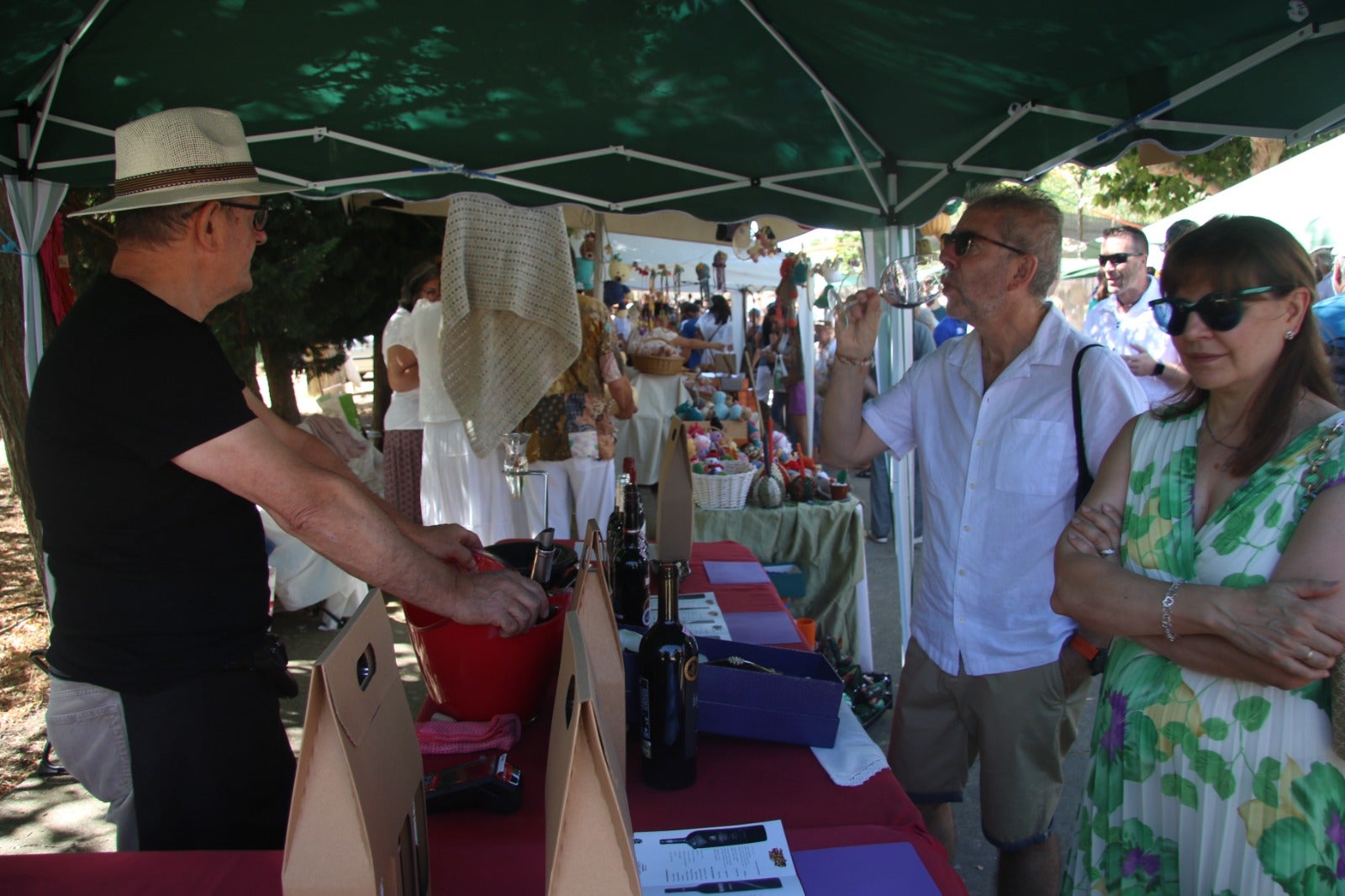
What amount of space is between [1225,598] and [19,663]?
5.44 metres

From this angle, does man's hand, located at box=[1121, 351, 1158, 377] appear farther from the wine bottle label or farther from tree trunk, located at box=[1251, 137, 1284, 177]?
tree trunk, located at box=[1251, 137, 1284, 177]

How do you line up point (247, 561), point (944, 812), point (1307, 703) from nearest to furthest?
point (1307, 703) → point (247, 561) → point (944, 812)

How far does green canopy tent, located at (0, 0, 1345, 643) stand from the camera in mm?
2262

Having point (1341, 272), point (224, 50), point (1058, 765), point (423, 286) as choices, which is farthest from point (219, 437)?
point (1341, 272)

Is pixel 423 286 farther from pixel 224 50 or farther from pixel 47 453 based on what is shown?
pixel 47 453

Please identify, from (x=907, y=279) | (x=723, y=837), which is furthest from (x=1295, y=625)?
(x=907, y=279)

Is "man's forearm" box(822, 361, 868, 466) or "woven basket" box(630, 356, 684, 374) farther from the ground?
"woven basket" box(630, 356, 684, 374)

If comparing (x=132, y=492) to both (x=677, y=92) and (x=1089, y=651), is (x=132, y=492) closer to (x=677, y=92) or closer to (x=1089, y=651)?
(x=1089, y=651)

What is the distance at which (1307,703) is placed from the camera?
1327 mm

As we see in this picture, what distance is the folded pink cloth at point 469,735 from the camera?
1.54 meters

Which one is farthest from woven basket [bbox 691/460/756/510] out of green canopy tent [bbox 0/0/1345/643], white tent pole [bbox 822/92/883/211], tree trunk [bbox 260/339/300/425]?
tree trunk [bbox 260/339/300/425]

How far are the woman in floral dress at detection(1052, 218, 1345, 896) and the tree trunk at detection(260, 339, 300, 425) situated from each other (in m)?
6.68

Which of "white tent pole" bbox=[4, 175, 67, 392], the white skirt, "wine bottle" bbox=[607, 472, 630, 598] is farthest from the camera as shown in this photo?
the white skirt

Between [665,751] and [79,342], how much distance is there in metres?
1.23
